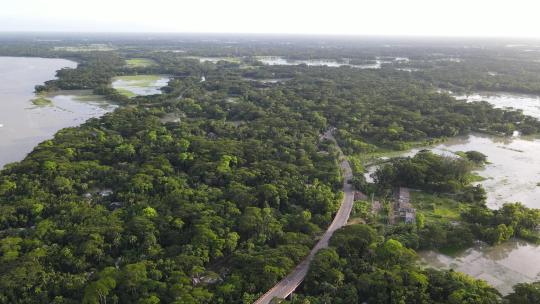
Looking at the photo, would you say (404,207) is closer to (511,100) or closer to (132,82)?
(511,100)

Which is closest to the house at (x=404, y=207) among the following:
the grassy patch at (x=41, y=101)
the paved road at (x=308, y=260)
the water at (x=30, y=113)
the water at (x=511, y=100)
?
the paved road at (x=308, y=260)

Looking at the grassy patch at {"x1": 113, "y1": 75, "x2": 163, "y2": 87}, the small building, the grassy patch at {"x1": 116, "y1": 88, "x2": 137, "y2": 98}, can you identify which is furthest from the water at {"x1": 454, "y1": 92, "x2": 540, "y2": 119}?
the grassy patch at {"x1": 113, "y1": 75, "x2": 163, "y2": 87}

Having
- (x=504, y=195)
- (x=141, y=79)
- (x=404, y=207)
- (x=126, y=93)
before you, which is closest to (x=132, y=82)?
(x=141, y=79)

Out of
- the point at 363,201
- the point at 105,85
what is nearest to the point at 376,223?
the point at 363,201

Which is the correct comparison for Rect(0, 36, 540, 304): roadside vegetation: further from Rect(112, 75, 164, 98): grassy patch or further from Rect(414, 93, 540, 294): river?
Rect(112, 75, 164, 98): grassy patch

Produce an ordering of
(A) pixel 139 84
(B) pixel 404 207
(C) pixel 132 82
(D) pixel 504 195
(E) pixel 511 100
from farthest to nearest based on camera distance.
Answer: (C) pixel 132 82
(A) pixel 139 84
(E) pixel 511 100
(D) pixel 504 195
(B) pixel 404 207

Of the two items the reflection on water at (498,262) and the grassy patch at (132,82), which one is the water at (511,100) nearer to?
the reflection on water at (498,262)

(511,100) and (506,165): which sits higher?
(511,100)
